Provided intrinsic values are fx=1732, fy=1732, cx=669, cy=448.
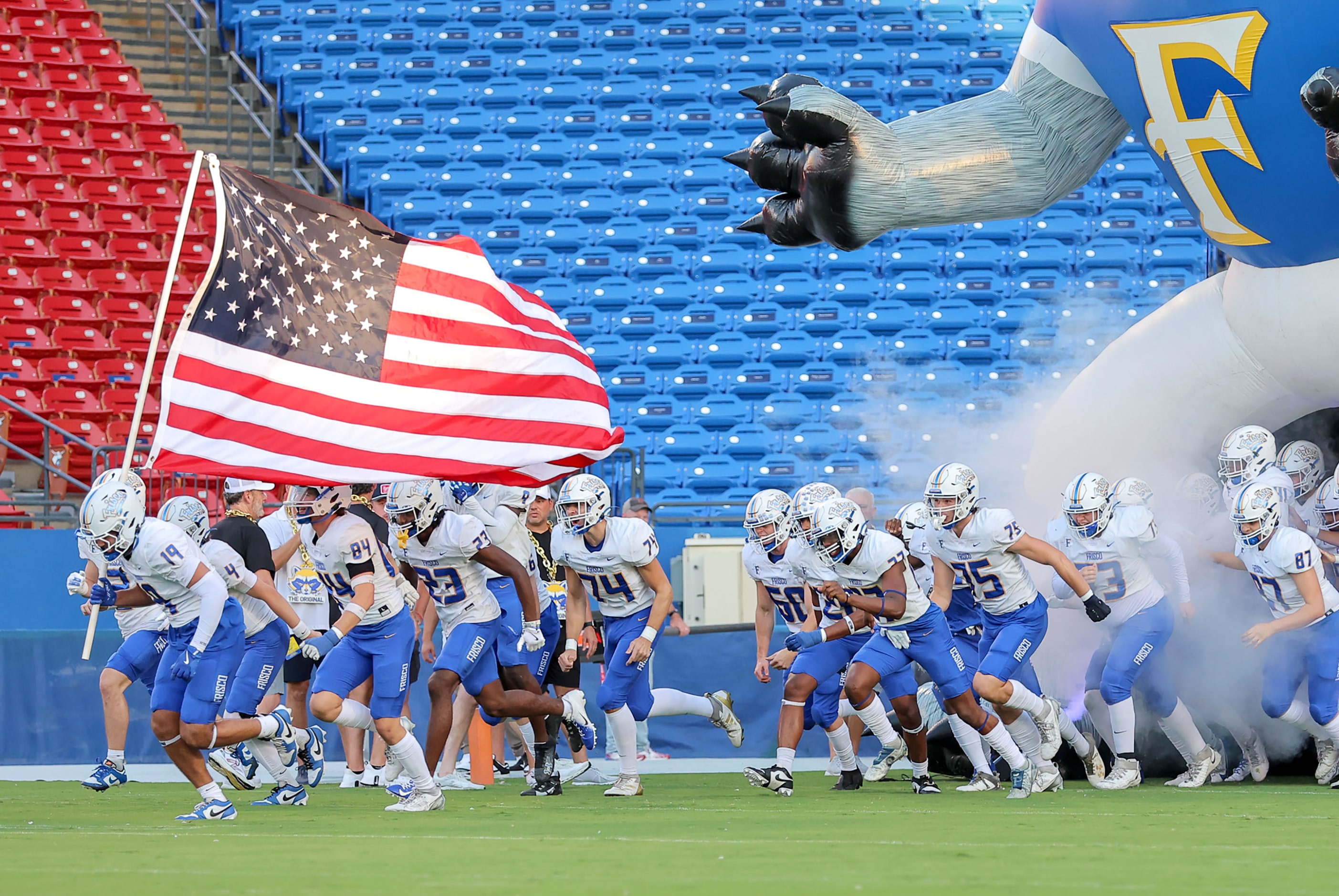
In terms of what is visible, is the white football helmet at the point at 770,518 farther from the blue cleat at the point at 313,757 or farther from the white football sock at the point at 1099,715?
the blue cleat at the point at 313,757

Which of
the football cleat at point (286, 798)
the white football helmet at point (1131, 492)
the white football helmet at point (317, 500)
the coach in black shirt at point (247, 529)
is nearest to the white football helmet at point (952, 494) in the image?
the white football helmet at point (1131, 492)

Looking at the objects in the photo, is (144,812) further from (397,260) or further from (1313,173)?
(1313,173)

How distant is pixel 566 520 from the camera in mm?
9383

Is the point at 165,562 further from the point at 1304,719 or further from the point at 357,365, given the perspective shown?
the point at 1304,719

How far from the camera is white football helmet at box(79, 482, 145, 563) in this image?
801 cm

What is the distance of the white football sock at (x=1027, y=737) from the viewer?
29.9 ft

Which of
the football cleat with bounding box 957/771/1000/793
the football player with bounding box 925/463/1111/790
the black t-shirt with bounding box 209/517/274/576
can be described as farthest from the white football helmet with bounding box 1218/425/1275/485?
the black t-shirt with bounding box 209/517/274/576

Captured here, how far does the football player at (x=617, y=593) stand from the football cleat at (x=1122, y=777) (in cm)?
249

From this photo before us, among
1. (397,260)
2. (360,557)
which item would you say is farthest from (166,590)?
(397,260)

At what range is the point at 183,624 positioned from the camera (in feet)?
28.0

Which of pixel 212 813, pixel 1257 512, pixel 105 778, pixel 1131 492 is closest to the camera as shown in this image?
pixel 212 813

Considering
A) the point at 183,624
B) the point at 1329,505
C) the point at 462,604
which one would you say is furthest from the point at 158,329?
the point at 1329,505

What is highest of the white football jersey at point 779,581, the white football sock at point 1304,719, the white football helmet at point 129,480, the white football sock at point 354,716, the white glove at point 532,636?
the white football helmet at point 129,480

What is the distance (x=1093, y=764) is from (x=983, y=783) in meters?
0.66
